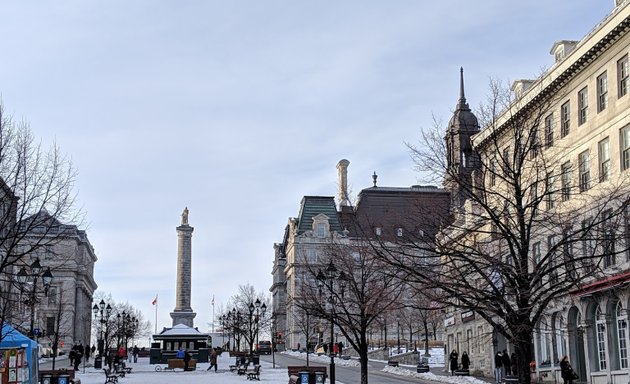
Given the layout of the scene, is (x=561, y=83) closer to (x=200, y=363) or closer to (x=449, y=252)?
(x=449, y=252)

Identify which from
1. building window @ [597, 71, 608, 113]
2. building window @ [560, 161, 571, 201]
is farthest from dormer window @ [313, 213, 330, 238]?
building window @ [597, 71, 608, 113]

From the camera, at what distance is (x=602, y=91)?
40.5 m

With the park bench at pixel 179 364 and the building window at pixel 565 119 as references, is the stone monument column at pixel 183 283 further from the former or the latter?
the building window at pixel 565 119

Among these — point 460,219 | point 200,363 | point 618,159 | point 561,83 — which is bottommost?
point 200,363

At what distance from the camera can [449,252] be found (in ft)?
83.6

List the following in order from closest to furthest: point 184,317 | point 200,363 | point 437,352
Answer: point 200,363
point 437,352
point 184,317

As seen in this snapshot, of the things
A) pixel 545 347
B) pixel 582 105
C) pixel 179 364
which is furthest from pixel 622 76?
pixel 179 364

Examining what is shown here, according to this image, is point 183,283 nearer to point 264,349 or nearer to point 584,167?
point 264,349

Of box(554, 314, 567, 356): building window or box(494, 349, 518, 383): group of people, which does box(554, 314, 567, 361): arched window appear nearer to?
box(554, 314, 567, 356): building window

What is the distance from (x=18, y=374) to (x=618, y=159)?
26.5m

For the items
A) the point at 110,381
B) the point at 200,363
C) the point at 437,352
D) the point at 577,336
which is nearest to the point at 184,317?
the point at 200,363

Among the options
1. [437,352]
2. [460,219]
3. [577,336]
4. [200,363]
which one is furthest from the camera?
[437,352]

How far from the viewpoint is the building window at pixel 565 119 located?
43.5 m

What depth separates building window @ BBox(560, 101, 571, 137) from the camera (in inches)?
1711
